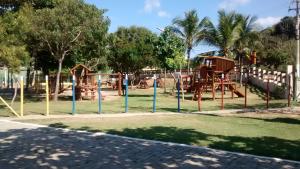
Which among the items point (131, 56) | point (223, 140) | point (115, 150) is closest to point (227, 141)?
point (223, 140)

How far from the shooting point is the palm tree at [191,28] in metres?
40.4

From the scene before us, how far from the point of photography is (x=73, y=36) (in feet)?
72.8

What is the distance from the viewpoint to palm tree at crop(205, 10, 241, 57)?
3575 centimetres

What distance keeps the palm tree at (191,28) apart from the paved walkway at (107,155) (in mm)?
31010

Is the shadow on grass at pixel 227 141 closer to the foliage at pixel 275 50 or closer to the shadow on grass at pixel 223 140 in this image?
the shadow on grass at pixel 223 140

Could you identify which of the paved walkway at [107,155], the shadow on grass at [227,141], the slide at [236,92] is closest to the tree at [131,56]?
the slide at [236,92]

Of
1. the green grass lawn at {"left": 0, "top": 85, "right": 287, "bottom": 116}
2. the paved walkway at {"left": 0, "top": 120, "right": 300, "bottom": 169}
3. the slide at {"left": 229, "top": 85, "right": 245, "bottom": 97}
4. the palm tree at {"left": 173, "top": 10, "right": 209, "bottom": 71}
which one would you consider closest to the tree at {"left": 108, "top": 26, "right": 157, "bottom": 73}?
the palm tree at {"left": 173, "top": 10, "right": 209, "bottom": 71}

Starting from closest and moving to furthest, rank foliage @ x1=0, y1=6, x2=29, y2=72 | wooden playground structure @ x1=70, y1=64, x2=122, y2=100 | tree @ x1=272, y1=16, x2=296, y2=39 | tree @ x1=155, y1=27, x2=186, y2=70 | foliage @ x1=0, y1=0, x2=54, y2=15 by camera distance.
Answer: foliage @ x1=0, y1=6, x2=29, y2=72 < foliage @ x1=0, y1=0, x2=54, y2=15 < wooden playground structure @ x1=70, y1=64, x2=122, y2=100 < tree @ x1=155, y1=27, x2=186, y2=70 < tree @ x1=272, y1=16, x2=296, y2=39

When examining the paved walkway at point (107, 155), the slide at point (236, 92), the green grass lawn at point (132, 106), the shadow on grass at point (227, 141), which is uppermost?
the slide at point (236, 92)

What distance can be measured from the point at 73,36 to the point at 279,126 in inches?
516

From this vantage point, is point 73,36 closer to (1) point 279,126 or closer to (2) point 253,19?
(1) point 279,126

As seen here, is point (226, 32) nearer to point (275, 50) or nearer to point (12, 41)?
point (275, 50)

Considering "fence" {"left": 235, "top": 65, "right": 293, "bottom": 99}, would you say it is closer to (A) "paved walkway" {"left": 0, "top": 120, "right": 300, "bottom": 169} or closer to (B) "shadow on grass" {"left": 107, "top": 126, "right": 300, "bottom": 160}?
(B) "shadow on grass" {"left": 107, "top": 126, "right": 300, "bottom": 160}

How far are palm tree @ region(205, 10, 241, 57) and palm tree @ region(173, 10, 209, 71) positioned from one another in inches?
118
